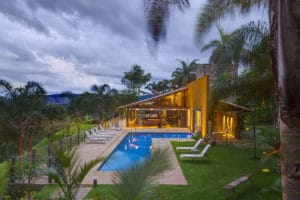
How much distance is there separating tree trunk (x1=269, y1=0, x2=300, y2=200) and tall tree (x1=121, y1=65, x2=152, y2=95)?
49510mm

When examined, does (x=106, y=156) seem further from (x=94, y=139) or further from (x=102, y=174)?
(x=94, y=139)

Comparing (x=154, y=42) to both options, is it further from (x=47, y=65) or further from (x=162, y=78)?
(x=162, y=78)

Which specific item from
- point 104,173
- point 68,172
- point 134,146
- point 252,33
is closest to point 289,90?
point 68,172

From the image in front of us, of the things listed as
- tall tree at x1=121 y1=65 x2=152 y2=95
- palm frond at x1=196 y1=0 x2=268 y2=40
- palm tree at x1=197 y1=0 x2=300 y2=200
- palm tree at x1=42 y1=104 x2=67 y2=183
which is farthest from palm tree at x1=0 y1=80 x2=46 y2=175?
tall tree at x1=121 y1=65 x2=152 y2=95

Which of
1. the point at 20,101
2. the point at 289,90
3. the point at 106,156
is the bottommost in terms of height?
the point at 106,156

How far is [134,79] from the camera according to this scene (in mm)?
52406

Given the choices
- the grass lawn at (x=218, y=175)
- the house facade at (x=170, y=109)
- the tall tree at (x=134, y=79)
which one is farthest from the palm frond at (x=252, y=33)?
the tall tree at (x=134, y=79)

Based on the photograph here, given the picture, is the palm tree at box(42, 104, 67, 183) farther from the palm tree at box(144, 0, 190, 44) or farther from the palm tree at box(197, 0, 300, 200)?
the palm tree at box(197, 0, 300, 200)

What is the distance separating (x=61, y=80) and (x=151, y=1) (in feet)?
145

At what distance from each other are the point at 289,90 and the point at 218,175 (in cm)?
928

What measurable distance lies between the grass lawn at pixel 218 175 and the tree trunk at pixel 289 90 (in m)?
1.66

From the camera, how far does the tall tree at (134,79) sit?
171 feet

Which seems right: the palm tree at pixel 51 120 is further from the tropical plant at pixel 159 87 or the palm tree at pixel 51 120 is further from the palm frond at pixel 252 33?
the tropical plant at pixel 159 87

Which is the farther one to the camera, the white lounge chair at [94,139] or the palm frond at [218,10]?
the white lounge chair at [94,139]
